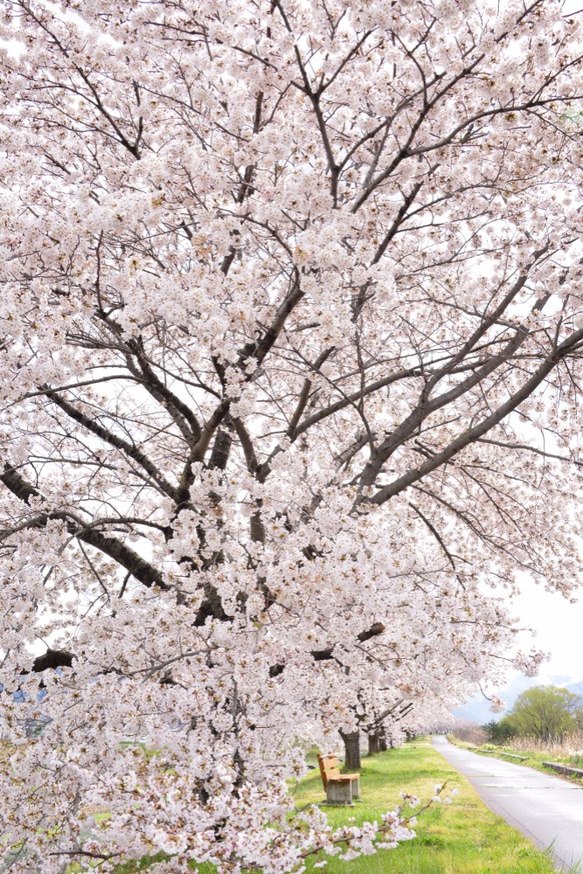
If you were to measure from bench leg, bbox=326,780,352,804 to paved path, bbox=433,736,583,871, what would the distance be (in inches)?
94.6

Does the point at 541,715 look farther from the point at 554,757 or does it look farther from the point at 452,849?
the point at 452,849

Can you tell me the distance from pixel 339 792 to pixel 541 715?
128 ft

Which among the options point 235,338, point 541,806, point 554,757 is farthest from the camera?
point 554,757

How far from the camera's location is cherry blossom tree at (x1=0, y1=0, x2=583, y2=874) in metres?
4.15

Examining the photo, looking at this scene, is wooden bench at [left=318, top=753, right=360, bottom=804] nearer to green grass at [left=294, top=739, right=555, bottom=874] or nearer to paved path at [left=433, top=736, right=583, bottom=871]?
green grass at [left=294, top=739, right=555, bottom=874]

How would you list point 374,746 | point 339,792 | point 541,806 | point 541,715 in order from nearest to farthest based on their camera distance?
point 541,806
point 339,792
point 374,746
point 541,715

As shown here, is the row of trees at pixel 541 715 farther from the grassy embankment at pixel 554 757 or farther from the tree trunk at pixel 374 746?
the tree trunk at pixel 374 746

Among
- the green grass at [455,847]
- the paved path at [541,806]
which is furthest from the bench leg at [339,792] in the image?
the paved path at [541,806]

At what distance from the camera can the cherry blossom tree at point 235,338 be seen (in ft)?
13.6

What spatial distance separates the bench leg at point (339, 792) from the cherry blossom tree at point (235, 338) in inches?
247

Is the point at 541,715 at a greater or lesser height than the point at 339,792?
greater

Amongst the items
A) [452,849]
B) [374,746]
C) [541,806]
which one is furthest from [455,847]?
[374,746]

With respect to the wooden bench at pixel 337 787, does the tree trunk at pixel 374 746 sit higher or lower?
higher

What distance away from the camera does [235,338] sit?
18.7 feet
